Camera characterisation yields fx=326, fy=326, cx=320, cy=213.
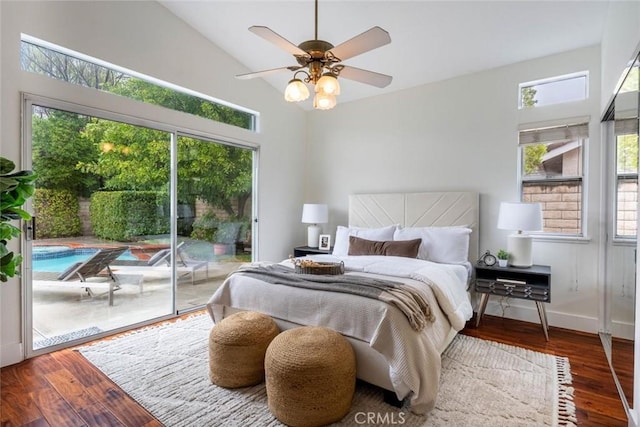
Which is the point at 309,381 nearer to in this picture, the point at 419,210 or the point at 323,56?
the point at 323,56

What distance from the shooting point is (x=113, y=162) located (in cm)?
329

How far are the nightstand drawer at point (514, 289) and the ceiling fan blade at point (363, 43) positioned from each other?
2.62m

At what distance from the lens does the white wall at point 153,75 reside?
2582 millimetres

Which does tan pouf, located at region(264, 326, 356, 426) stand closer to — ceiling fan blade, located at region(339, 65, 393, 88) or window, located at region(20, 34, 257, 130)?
ceiling fan blade, located at region(339, 65, 393, 88)

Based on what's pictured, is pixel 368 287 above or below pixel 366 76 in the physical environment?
below

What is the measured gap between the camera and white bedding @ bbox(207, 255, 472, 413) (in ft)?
6.33

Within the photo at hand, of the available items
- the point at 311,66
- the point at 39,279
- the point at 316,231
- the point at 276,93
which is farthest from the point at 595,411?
the point at 276,93

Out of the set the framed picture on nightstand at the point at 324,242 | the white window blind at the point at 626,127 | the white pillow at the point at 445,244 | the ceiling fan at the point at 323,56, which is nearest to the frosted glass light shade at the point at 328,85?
the ceiling fan at the point at 323,56

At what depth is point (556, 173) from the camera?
11.7 feet

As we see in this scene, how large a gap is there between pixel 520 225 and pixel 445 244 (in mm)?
762

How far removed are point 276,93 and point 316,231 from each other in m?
2.19

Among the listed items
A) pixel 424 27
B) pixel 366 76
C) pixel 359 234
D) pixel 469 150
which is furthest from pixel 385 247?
pixel 424 27

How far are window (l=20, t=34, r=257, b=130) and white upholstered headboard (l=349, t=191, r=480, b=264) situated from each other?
2.16m

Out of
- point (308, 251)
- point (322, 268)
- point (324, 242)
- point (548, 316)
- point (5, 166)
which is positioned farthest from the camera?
point (324, 242)
